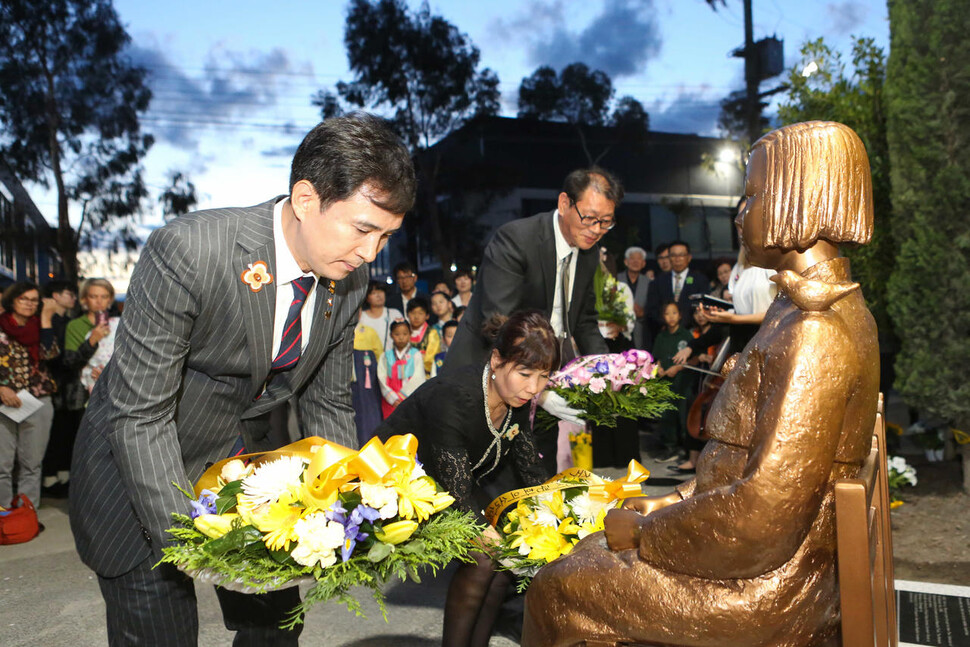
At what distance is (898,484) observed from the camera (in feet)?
19.8

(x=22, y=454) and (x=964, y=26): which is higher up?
(x=964, y=26)

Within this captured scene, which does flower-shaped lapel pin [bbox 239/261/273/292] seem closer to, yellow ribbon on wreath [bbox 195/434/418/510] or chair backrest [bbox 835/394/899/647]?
yellow ribbon on wreath [bbox 195/434/418/510]

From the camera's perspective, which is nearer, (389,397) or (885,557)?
(885,557)

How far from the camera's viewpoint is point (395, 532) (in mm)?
1879

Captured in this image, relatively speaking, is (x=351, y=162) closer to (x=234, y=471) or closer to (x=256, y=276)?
(x=256, y=276)

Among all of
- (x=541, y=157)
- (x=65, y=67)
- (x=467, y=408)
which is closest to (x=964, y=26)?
(x=467, y=408)

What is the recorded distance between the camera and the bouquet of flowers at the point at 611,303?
7.73 meters

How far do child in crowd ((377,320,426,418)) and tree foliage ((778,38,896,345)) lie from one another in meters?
4.05

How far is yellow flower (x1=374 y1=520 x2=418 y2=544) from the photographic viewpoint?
1879 mm

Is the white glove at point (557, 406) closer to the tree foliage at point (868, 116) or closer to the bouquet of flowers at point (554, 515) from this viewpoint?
the bouquet of flowers at point (554, 515)

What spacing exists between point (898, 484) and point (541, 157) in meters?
24.2

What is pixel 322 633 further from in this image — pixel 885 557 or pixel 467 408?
pixel 885 557

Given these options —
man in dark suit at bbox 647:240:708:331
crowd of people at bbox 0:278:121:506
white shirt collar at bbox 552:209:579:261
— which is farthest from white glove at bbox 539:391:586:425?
man in dark suit at bbox 647:240:708:331

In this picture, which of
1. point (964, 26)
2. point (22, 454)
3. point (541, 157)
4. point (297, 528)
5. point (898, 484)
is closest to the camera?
point (297, 528)
